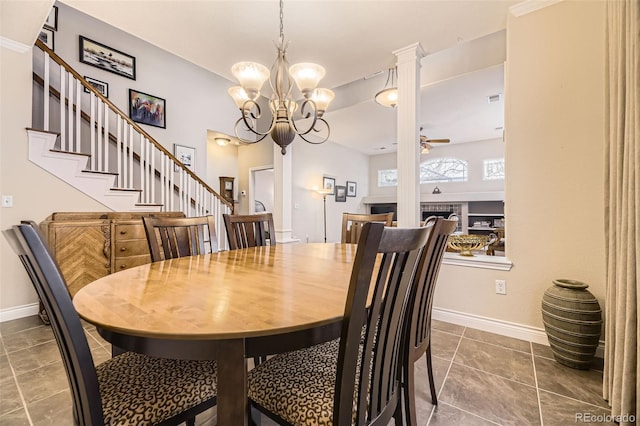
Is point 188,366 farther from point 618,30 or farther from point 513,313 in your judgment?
point 618,30

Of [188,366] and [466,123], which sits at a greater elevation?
[466,123]

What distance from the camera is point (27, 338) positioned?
7.23 feet

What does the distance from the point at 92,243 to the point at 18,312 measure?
2.96ft

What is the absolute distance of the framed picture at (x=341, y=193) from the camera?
24.1 ft

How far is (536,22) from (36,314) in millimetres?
5209

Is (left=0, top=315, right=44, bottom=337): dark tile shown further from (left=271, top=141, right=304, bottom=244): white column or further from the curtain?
the curtain

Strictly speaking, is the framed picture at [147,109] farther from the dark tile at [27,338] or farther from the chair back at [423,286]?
the chair back at [423,286]

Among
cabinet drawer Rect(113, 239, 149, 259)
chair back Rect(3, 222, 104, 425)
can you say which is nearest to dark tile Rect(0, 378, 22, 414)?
chair back Rect(3, 222, 104, 425)

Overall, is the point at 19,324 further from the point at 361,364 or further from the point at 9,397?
the point at 361,364

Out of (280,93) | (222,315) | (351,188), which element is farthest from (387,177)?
(222,315)

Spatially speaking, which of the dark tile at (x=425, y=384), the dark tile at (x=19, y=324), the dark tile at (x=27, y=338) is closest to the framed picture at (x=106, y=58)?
the dark tile at (x=19, y=324)

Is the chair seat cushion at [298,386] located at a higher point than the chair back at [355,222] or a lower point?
lower

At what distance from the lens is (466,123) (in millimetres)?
5641

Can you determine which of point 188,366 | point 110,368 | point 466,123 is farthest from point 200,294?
point 466,123
